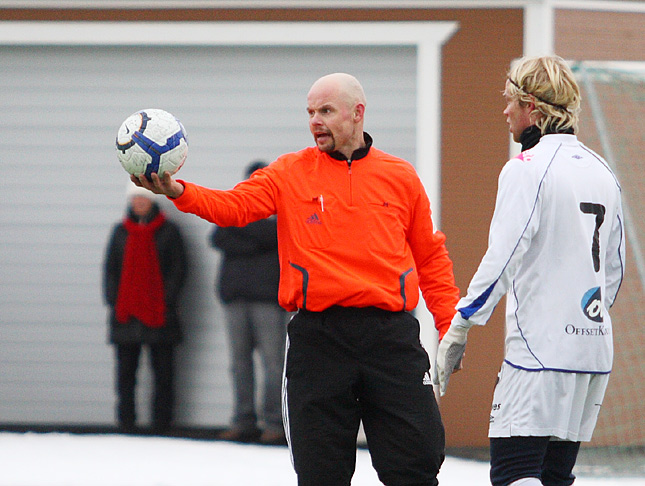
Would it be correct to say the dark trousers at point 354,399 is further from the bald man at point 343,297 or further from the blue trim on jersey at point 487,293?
the blue trim on jersey at point 487,293

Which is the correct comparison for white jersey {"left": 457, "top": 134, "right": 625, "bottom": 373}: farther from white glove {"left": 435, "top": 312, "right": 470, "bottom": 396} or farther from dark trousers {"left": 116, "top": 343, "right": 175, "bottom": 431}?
dark trousers {"left": 116, "top": 343, "right": 175, "bottom": 431}

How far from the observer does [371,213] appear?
3.77 m

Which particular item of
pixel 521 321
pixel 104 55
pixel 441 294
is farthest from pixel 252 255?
pixel 521 321

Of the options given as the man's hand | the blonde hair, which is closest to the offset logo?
the blonde hair

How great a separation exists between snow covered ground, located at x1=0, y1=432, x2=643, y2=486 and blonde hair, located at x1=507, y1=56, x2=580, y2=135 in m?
1.69

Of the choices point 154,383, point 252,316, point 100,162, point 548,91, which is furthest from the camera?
point 100,162

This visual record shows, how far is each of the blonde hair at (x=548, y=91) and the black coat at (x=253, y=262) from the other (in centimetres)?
405

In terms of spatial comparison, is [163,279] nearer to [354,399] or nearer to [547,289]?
[354,399]

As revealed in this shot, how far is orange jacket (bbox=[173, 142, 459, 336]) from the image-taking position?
12.0 feet

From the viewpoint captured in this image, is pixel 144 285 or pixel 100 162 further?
pixel 100 162

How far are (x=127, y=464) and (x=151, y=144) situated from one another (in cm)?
113

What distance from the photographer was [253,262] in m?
7.56

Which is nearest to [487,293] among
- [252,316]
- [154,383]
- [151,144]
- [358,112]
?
[358,112]

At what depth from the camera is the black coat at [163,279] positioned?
25.7ft
